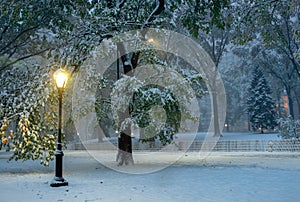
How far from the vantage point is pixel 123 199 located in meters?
7.82

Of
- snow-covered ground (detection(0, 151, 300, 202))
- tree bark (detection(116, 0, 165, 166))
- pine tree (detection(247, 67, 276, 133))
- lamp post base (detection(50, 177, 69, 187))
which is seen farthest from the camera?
pine tree (detection(247, 67, 276, 133))

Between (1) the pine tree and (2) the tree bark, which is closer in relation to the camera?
(2) the tree bark

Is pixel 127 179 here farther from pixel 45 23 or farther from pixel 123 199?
pixel 45 23

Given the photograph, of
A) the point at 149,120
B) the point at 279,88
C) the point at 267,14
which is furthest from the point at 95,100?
the point at 279,88

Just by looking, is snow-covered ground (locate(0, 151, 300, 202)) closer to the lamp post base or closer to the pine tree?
the lamp post base

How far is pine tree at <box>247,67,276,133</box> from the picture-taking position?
47375 mm

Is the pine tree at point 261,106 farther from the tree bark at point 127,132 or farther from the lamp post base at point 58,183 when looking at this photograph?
the lamp post base at point 58,183

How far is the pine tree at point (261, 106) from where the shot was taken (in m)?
47.4

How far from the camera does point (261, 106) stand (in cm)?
4769

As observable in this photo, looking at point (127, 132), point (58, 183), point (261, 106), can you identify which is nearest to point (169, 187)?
point (58, 183)

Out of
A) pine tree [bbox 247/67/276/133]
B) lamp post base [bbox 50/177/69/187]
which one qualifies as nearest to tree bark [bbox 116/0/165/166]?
lamp post base [bbox 50/177/69/187]

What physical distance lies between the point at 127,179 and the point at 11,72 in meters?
8.51

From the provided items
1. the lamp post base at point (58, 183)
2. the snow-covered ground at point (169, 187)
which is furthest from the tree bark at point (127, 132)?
the lamp post base at point (58, 183)

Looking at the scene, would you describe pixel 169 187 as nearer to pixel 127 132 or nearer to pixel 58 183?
pixel 58 183
